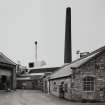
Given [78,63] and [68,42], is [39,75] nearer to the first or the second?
[68,42]

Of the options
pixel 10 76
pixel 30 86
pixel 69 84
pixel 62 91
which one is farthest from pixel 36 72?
pixel 69 84

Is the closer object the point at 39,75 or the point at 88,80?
the point at 88,80

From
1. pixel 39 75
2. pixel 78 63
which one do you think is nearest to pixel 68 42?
pixel 39 75

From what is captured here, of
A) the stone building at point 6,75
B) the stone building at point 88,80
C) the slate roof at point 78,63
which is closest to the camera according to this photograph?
the stone building at point 88,80

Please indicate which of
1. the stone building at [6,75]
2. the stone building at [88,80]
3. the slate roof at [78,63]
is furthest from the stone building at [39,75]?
the stone building at [88,80]

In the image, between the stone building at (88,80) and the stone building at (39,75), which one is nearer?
the stone building at (88,80)

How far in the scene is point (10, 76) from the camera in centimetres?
3878

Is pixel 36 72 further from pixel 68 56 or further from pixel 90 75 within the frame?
pixel 90 75

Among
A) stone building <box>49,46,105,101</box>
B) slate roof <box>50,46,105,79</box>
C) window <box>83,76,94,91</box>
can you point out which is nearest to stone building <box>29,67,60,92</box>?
slate roof <box>50,46,105,79</box>

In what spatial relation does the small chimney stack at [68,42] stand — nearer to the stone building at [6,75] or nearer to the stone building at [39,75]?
the stone building at [39,75]

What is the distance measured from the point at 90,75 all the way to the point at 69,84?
2275 millimetres

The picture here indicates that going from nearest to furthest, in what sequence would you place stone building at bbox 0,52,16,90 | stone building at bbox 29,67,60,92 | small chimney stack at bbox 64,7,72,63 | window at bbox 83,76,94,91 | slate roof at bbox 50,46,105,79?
window at bbox 83,76,94,91 → slate roof at bbox 50,46,105,79 → stone building at bbox 0,52,16,90 → small chimney stack at bbox 64,7,72,63 → stone building at bbox 29,67,60,92

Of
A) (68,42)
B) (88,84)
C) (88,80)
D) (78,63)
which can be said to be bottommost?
(88,84)

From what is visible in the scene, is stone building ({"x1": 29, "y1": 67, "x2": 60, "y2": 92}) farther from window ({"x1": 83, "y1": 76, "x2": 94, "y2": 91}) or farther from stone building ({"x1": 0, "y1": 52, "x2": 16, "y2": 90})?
window ({"x1": 83, "y1": 76, "x2": 94, "y2": 91})
